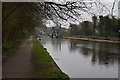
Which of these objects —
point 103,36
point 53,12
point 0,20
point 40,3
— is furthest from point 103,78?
point 103,36

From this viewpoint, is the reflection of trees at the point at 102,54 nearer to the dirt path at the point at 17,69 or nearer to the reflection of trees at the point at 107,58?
the reflection of trees at the point at 107,58

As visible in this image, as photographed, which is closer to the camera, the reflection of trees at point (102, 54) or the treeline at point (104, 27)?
the reflection of trees at point (102, 54)

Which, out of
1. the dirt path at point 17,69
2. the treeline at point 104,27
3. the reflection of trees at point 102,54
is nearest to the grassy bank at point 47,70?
the dirt path at point 17,69

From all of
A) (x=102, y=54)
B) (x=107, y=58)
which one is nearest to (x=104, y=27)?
(x=102, y=54)

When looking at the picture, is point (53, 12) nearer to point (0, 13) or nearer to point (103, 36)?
point (0, 13)

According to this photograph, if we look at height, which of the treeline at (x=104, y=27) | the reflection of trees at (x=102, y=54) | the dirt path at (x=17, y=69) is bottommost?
the reflection of trees at (x=102, y=54)

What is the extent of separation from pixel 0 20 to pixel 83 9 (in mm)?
→ 4652

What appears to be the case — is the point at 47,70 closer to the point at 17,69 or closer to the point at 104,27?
the point at 17,69

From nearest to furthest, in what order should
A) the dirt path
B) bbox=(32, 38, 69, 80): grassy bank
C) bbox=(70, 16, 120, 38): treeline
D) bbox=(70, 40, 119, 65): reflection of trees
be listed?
bbox=(32, 38, 69, 80): grassy bank, the dirt path, bbox=(70, 40, 119, 65): reflection of trees, bbox=(70, 16, 120, 38): treeline

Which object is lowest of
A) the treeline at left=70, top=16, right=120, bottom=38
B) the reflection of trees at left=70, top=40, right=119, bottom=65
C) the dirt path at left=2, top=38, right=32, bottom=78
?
the reflection of trees at left=70, top=40, right=119, bottom=65

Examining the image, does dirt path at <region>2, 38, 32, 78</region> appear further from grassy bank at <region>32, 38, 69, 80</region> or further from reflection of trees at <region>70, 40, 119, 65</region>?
reflection of trees at <region>70, 40, 119, 65</region>

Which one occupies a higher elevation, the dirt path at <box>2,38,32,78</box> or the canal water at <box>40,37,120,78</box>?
the dirt path at <box>2,38,32,78</box>

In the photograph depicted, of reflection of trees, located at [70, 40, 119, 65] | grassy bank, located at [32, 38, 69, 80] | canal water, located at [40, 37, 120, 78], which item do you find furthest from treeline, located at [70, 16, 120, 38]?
grassy bank, located at [32, 38, 69, 80]

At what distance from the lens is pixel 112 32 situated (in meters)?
65.1
